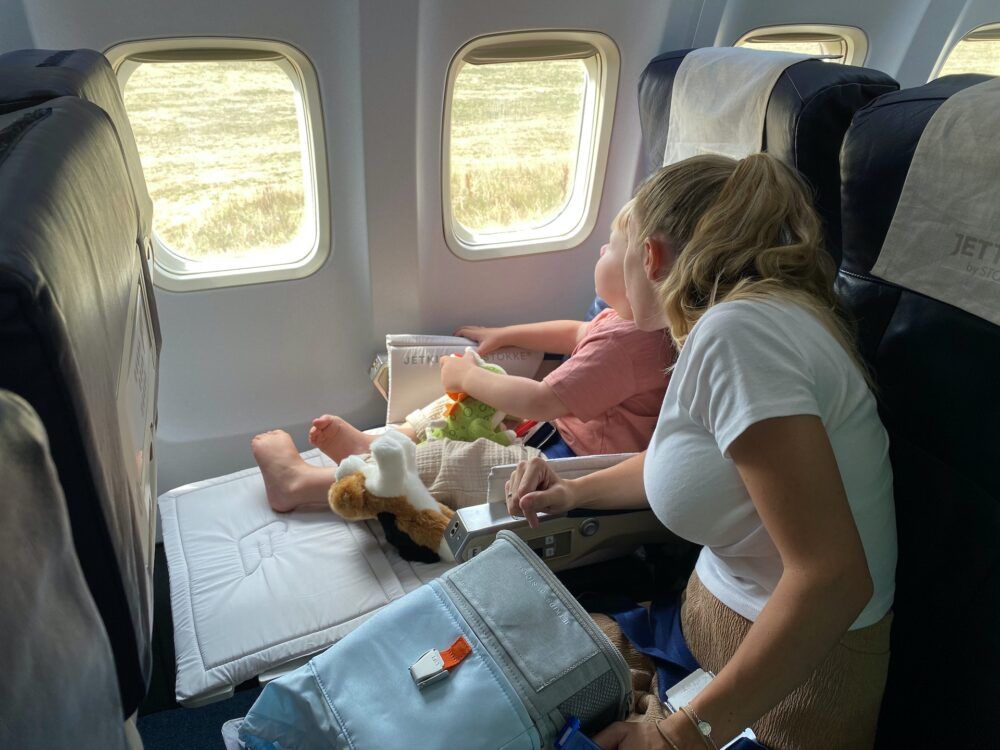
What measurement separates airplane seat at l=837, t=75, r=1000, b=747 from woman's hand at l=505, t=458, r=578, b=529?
2.25ft

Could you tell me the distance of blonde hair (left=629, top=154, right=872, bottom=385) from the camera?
3.98ft

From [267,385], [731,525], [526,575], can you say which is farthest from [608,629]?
[267,385]

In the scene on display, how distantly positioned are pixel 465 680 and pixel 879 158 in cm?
115

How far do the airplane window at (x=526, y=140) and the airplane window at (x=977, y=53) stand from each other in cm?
175


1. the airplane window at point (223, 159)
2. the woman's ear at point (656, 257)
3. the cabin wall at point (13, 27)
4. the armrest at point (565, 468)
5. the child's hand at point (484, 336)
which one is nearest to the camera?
the woman's ear at point (656, 257)

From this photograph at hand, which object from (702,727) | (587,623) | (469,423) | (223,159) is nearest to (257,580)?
(469,423)

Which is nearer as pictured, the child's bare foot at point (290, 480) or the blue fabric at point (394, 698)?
the blue fabric at point (394, 698)

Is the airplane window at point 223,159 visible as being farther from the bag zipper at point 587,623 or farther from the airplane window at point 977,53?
the airplane window at point 977,53

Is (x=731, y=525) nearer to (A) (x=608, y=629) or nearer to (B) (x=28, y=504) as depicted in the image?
(A) (x=608, y=629)

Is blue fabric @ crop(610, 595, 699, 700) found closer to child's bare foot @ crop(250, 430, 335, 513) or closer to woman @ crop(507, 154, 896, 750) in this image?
woman @ crop(507, 154, 896, 750)

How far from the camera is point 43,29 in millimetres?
1979

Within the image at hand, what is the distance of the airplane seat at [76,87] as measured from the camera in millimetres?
1123

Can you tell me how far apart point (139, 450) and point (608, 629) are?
100 centimetres

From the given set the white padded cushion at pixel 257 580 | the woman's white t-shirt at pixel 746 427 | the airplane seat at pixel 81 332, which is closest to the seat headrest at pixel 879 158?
the woman's white t-shirt at pixel 746 427
